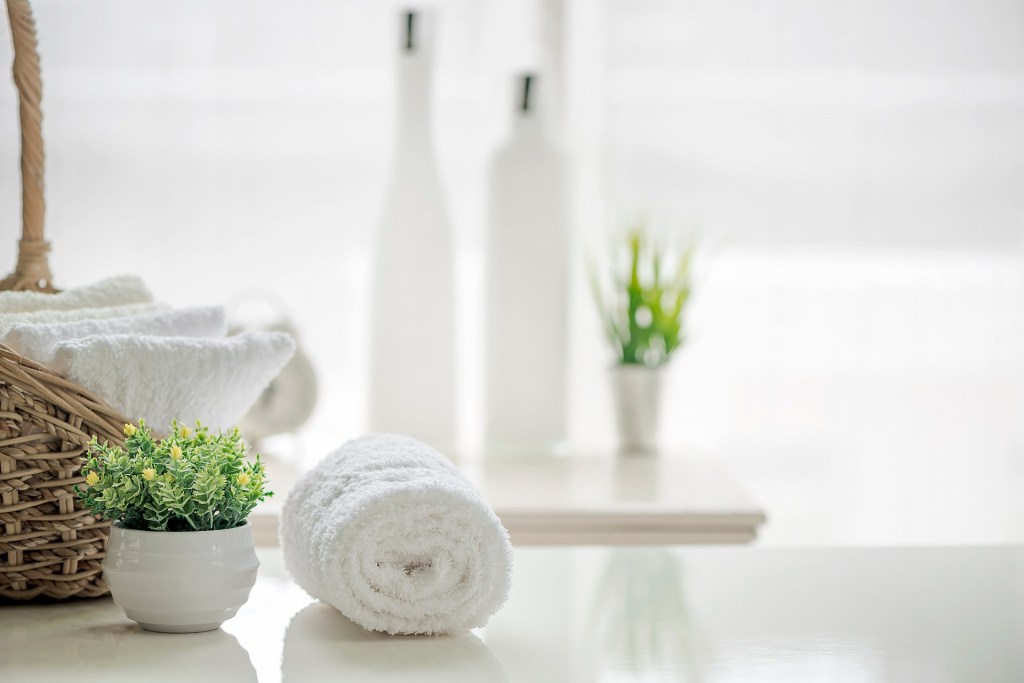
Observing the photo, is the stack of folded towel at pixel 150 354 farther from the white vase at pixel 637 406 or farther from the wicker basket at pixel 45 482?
the white vase at pixel 637 406

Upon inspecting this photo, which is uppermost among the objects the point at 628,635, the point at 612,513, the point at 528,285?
the point at 528,285

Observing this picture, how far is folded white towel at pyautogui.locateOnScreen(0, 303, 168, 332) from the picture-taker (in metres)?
0.68

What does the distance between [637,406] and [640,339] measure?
0.36 ft

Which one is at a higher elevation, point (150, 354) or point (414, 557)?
point (150, 354)

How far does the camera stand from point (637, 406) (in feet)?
5.82

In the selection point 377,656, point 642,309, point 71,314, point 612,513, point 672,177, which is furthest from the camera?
point 672,177

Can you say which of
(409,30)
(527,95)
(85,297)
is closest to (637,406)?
(527,95)

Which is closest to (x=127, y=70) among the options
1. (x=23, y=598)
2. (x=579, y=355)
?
(x=579, y=355)

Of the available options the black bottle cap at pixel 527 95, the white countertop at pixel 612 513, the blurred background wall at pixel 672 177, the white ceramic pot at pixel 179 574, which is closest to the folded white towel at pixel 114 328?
the white ceramic pot at pixel 179 574

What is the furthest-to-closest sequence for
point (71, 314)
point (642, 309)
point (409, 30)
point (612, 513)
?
point (642, 309), point (409, 30), point (612, 513), point (71, 314)

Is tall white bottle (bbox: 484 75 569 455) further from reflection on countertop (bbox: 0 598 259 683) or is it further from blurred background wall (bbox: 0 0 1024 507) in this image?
reflection on countertop (bbox: 0 598 259 683)

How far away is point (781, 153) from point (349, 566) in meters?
1.57

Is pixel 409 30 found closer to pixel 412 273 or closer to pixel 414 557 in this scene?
pixel 412 273

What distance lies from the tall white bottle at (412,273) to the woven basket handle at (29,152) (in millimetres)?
912
